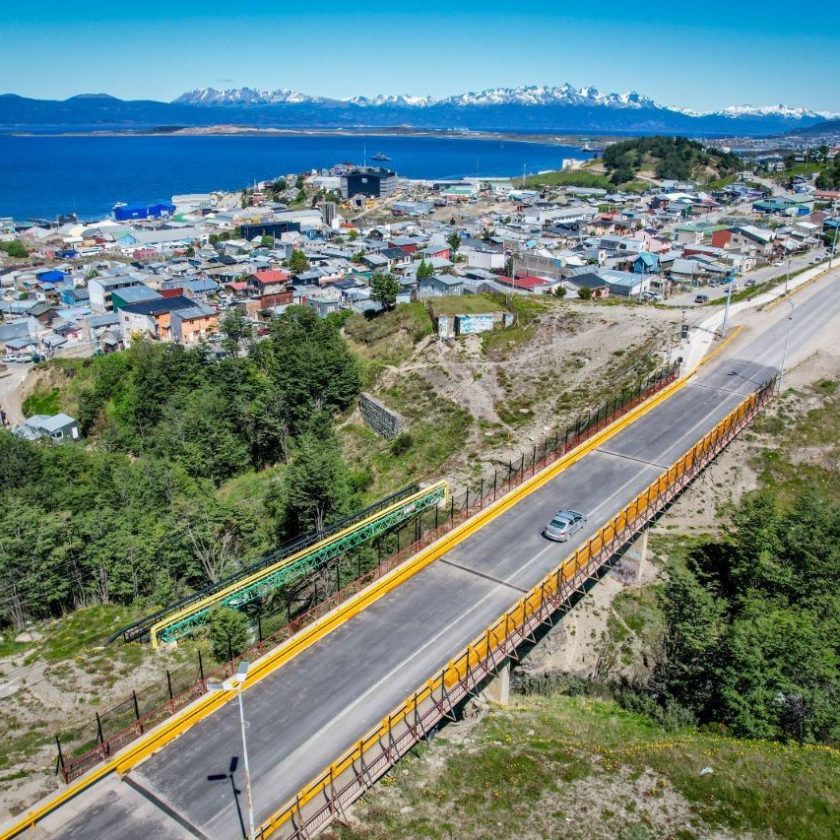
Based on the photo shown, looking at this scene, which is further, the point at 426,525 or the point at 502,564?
the point at 426,525

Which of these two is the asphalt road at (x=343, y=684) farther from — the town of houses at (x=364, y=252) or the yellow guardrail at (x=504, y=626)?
the town of houses at (x=364, y=252)

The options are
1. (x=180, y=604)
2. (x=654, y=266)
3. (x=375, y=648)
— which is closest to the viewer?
(x=375, y=648)

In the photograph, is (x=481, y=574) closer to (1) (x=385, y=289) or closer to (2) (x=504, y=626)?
(2) (x=504, y=626)

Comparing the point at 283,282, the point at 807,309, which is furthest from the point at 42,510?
the point at 283,282

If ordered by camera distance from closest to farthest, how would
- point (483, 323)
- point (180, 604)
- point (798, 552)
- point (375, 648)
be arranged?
point (375, 648) < point (180, 604) < point (798, 552) < point (483, 323)

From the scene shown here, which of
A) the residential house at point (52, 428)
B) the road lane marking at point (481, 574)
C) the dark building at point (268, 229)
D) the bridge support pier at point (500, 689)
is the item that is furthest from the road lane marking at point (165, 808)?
the dark building at point (268, 229)

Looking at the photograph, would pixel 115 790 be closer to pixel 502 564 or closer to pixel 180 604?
pixel 180 604

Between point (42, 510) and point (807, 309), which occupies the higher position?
point (807, 309)
